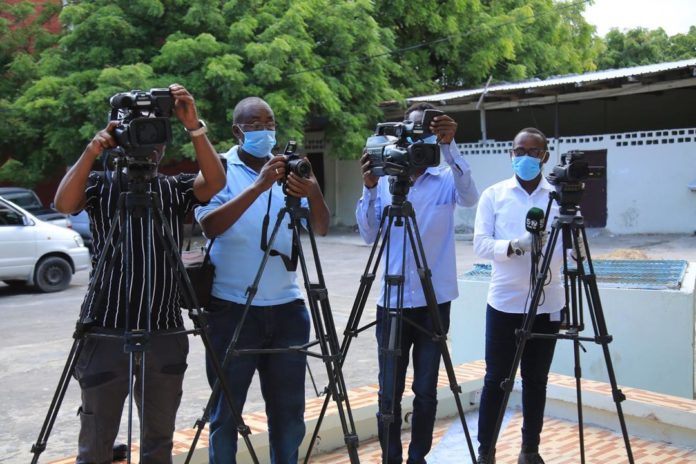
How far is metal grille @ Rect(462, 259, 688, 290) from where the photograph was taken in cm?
569

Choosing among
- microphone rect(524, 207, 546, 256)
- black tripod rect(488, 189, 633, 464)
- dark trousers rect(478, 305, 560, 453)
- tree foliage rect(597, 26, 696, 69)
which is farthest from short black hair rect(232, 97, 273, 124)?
tree foliage rect(597, 26, 696, 69)

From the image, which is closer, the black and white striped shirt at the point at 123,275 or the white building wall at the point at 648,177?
the black and white striped shirt at the point at 123,275

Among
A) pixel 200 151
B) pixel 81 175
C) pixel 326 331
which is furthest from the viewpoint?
pixel 326 331

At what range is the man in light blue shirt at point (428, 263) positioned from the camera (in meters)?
3.71

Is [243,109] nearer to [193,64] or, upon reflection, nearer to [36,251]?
[36,251]

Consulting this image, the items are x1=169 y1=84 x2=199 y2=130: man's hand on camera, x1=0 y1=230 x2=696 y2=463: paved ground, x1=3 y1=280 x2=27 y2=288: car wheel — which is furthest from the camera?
x1=3 y1=280 x2=27 y2=288: car wheel

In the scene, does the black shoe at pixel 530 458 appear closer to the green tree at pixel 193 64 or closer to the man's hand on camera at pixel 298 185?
the man's hand on camera at pixel 298 185

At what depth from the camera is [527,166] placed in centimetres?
394

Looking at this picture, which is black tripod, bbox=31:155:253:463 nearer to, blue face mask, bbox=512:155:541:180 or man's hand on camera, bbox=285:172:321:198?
man's hand on camera, bbox=285:172:321:198

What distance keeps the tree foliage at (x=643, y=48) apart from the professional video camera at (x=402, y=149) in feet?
93.8

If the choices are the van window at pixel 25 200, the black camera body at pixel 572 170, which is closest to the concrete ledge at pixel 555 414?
the black camera body at pixel 572 170


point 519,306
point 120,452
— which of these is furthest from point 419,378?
point 120,452

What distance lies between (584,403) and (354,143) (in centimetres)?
1341

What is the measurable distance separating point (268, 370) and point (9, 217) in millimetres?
9403
